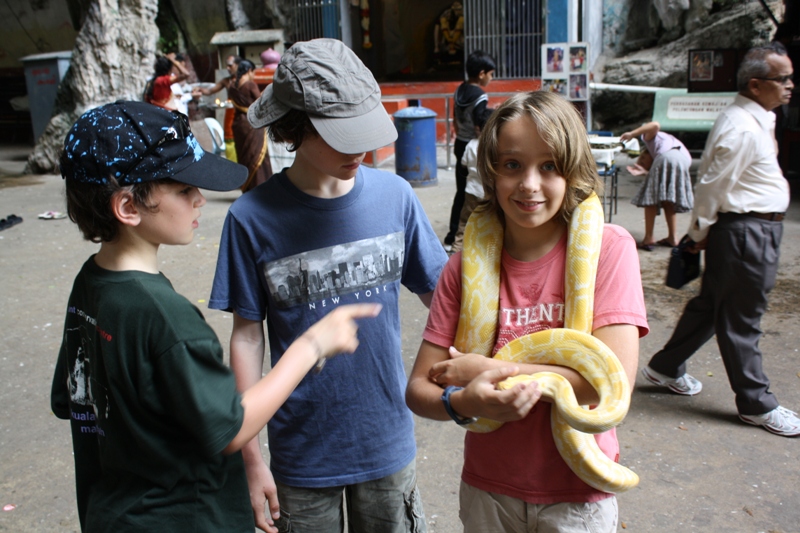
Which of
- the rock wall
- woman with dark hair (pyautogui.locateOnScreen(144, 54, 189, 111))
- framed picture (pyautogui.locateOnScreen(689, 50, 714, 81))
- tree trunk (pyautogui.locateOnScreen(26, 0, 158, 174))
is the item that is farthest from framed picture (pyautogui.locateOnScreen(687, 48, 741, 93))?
tree trunk (pyautogui.locateOnScreen(26, 0, 158, 174))

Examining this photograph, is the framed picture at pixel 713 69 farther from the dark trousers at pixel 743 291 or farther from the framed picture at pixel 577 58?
the dark trousers at pixel 743 291

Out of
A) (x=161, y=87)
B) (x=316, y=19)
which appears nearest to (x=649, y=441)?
(x=161, y=87)

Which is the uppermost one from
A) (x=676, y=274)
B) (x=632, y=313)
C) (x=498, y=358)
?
(x=632, y=313)

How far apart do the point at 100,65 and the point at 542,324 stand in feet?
51.0

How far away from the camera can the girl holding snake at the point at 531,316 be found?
1699 millimetres

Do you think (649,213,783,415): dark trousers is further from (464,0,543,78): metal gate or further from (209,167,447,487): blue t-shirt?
(464,0,543,78): metal gate

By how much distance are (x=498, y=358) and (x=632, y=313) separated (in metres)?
0.35

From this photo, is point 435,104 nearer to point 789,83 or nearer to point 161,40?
point 161,40

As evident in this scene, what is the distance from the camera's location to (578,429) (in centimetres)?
161

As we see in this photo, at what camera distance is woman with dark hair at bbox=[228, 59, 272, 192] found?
30.5 ft

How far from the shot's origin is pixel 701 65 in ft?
36.1

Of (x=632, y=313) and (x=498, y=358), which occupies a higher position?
(x=632, y=313)

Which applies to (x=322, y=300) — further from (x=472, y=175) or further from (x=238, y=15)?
(x=238, y=15)

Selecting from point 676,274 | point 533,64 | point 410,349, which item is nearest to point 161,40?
point 533,64
